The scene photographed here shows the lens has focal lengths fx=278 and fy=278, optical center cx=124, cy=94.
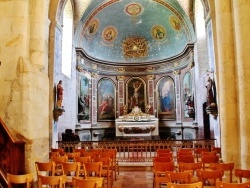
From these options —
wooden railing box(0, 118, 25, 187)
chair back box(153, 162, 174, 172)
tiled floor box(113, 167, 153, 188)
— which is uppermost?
wooden railing box(0, 118, 25, 187)

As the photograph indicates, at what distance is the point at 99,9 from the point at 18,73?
1221 cm

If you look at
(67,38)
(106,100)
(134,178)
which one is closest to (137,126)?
(106,100)

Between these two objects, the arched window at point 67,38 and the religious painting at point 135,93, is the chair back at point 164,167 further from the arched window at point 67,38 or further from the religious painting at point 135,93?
the religious painting at point 135,93

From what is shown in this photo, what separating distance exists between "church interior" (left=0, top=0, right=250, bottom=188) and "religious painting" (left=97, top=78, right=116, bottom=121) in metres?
0.07

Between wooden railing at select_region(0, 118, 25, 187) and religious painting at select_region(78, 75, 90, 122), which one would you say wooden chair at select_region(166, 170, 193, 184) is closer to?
wooden railing at select_region(0, 118, 25, 187)

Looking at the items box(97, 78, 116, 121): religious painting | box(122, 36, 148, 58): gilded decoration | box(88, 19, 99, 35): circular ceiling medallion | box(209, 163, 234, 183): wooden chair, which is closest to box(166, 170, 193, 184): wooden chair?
box(209, 163, 234, 183): wooden chair

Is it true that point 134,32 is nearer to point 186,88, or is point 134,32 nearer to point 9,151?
point 186,88

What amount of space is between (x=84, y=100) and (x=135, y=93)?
4.61 m

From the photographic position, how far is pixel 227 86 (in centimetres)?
768

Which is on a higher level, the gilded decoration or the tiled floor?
the gilded decoration

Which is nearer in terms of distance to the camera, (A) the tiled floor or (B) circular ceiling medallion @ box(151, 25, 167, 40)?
(A) the tiled floor

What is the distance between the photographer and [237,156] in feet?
24.4

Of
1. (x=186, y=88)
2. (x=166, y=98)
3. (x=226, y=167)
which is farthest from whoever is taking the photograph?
(x=166, y=98)

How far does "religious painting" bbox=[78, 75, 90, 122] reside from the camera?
17.2 m
